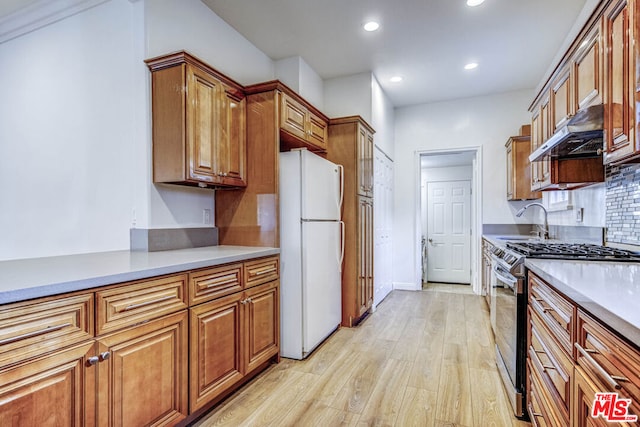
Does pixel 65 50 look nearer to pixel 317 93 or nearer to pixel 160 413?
pixel 317 93

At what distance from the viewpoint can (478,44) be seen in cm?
Result: 334

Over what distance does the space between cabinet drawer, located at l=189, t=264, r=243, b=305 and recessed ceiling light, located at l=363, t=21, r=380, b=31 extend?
247 centimetres

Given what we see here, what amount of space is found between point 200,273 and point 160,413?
2.22 ft

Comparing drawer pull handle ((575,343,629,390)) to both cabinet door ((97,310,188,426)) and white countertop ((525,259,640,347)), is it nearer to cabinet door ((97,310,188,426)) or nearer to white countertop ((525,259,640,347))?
white countertop ((525,259,640,347))

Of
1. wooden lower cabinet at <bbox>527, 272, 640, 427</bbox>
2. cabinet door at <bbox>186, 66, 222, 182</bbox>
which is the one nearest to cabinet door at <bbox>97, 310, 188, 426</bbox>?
cabinet door at <bbox>186, 66, 222, 182</bbox>

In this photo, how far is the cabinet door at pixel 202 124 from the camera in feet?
6.97

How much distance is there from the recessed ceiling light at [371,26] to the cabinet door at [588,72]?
164 centimetres

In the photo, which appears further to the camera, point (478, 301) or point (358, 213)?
point (478, 301)

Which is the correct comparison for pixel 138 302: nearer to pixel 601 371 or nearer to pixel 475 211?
pixel 601 371

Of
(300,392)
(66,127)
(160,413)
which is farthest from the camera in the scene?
(66,127)

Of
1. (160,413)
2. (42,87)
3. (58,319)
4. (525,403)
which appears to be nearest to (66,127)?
(42,87)

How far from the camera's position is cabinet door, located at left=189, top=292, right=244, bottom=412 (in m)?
1.74

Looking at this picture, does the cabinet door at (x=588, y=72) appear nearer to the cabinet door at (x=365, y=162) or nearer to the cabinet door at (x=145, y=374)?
the cabinet door at (x=365, y=162)

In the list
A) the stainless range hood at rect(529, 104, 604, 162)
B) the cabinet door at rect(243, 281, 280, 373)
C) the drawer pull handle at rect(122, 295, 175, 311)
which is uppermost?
the stainless range hood at rect(529, 104, 604, 162)
